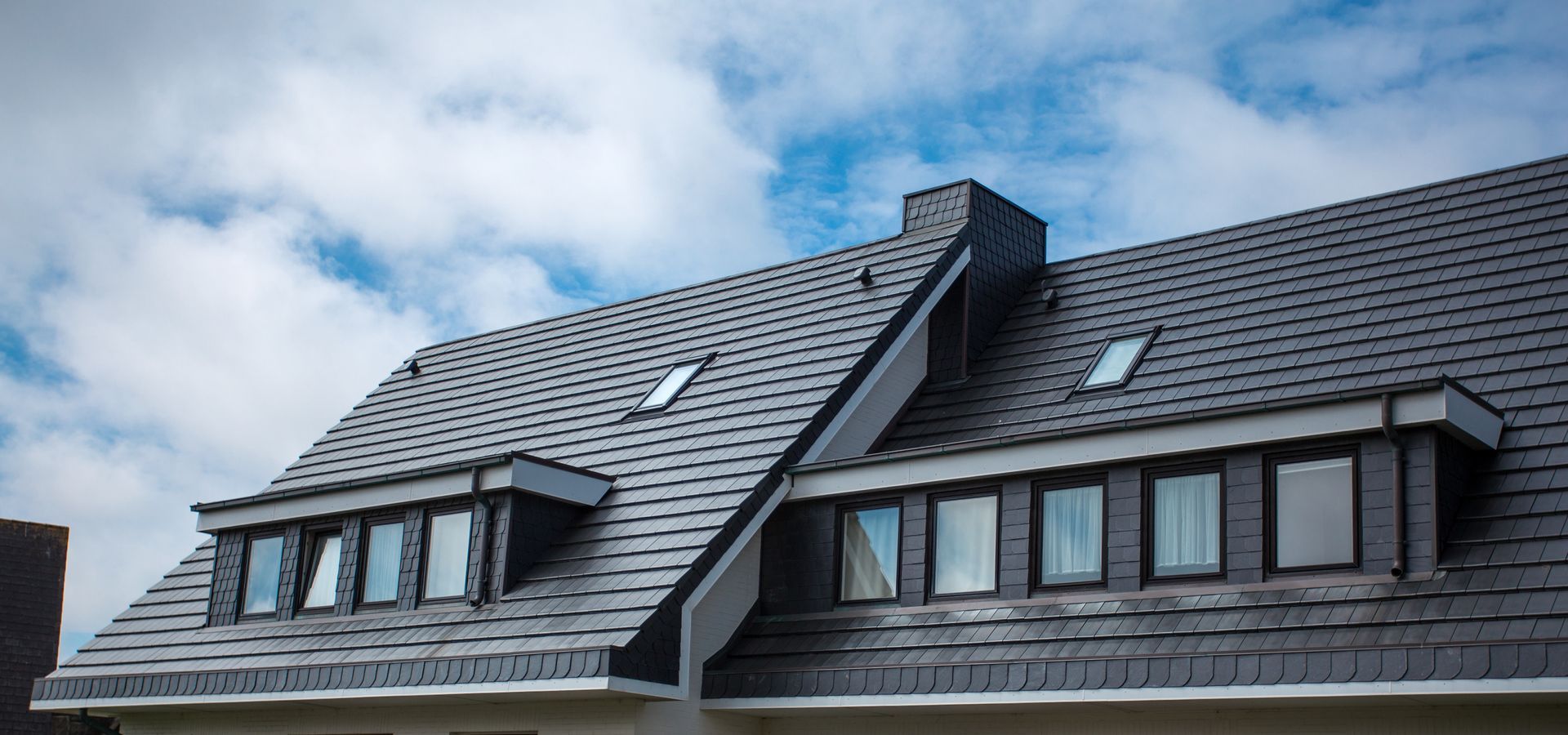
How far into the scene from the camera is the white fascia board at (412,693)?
509 inches

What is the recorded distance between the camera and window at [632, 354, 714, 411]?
1738 centimetres

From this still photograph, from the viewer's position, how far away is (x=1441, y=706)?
1045 cm

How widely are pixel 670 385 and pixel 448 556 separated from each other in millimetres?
3389

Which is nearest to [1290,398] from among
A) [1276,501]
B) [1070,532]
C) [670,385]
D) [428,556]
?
[1276,501]

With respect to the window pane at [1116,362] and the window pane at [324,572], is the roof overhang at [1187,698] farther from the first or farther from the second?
the window pane at [324,572]

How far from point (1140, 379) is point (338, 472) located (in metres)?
10.6

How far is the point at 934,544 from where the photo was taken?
552 inches

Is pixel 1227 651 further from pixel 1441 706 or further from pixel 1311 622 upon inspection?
pixel 1441 706

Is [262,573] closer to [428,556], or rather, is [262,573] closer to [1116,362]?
[428,556]

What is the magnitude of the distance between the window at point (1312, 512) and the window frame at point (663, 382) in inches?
290

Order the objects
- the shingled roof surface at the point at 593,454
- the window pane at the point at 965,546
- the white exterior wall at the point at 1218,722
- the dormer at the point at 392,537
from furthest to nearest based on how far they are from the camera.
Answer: the dormer at the point at 392,537, the shingled roof surface at the point at 593,454, the window pane at the point at 965,546, the white exterior wall at the point at 1218,722

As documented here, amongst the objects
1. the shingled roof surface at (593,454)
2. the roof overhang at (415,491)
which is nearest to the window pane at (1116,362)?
the shingled roof surface at (593,454)

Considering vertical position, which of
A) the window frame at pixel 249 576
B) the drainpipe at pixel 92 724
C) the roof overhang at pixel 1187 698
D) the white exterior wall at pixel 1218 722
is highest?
the window frame at pixel 249 576

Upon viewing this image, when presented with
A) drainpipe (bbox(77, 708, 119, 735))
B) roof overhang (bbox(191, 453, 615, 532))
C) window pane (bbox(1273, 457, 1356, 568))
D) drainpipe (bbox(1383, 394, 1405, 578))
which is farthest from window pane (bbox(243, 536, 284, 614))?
drainpipe (bbox(1383, 394, 1405, 578))
